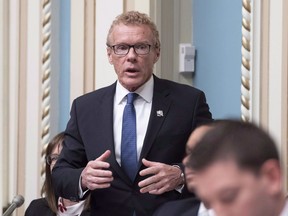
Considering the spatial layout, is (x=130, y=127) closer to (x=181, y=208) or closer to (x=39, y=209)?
(x=181, y=208)

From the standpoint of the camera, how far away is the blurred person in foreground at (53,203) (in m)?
3.00

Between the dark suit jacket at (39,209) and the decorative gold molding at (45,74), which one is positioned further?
the decorative gold molding at (45,74)

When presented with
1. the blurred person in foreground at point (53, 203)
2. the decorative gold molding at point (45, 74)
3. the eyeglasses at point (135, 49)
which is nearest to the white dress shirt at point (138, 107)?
the eyeglasses at point (135, 49)

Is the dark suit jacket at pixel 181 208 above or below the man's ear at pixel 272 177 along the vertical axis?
below

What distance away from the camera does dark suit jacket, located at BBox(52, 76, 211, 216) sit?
253cm

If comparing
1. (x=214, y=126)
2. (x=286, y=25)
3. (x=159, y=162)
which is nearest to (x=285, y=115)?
(x=286, y=25)

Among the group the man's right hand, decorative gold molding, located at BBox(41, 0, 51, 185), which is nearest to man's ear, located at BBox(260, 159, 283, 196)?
the man's right hand

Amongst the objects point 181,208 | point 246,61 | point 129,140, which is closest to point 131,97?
point 129,140

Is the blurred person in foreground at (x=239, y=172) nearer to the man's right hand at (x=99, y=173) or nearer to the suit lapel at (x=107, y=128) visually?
the man's right hand at (x=99, y=173)

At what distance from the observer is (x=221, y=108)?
3.43m

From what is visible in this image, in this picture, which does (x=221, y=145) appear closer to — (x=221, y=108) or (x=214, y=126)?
(x=214, y=126)

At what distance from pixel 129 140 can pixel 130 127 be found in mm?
47

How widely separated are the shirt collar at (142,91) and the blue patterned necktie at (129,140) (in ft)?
0.10

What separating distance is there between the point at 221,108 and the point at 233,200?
2236mm
